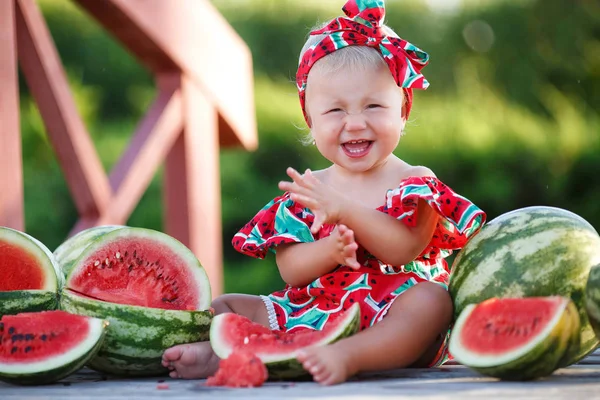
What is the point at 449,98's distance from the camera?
873 centimetres

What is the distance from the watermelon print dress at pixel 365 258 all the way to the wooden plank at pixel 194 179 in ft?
6.04

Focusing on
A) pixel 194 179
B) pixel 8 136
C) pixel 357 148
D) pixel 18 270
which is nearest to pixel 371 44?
pixel 357 148

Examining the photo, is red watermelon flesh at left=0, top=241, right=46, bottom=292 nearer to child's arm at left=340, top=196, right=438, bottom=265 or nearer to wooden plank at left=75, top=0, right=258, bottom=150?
child's arm at left=340, top=196, right=438, bottom=265

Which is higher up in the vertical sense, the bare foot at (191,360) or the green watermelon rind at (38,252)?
the green watermelon rind at (38,252)

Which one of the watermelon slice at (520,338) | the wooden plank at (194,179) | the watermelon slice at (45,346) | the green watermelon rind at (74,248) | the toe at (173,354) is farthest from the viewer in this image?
the wooden plank at (194,179)

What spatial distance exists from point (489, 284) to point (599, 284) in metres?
0.38

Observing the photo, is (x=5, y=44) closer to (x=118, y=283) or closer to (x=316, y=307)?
(x=118, y=283)

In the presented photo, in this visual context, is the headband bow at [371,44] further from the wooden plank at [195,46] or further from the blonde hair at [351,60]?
the wooden plank at [195,46]

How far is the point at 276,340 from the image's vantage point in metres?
2.49

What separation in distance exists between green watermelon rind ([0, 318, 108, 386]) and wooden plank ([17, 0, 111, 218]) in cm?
169

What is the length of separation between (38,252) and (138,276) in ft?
1.12

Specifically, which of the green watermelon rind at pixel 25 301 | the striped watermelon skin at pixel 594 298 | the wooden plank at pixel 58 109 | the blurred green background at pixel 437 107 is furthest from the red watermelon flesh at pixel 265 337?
the blurred green background at pixel 437 107

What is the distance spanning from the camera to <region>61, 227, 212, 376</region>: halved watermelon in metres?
2.54

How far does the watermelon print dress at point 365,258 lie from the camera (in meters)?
2.76
